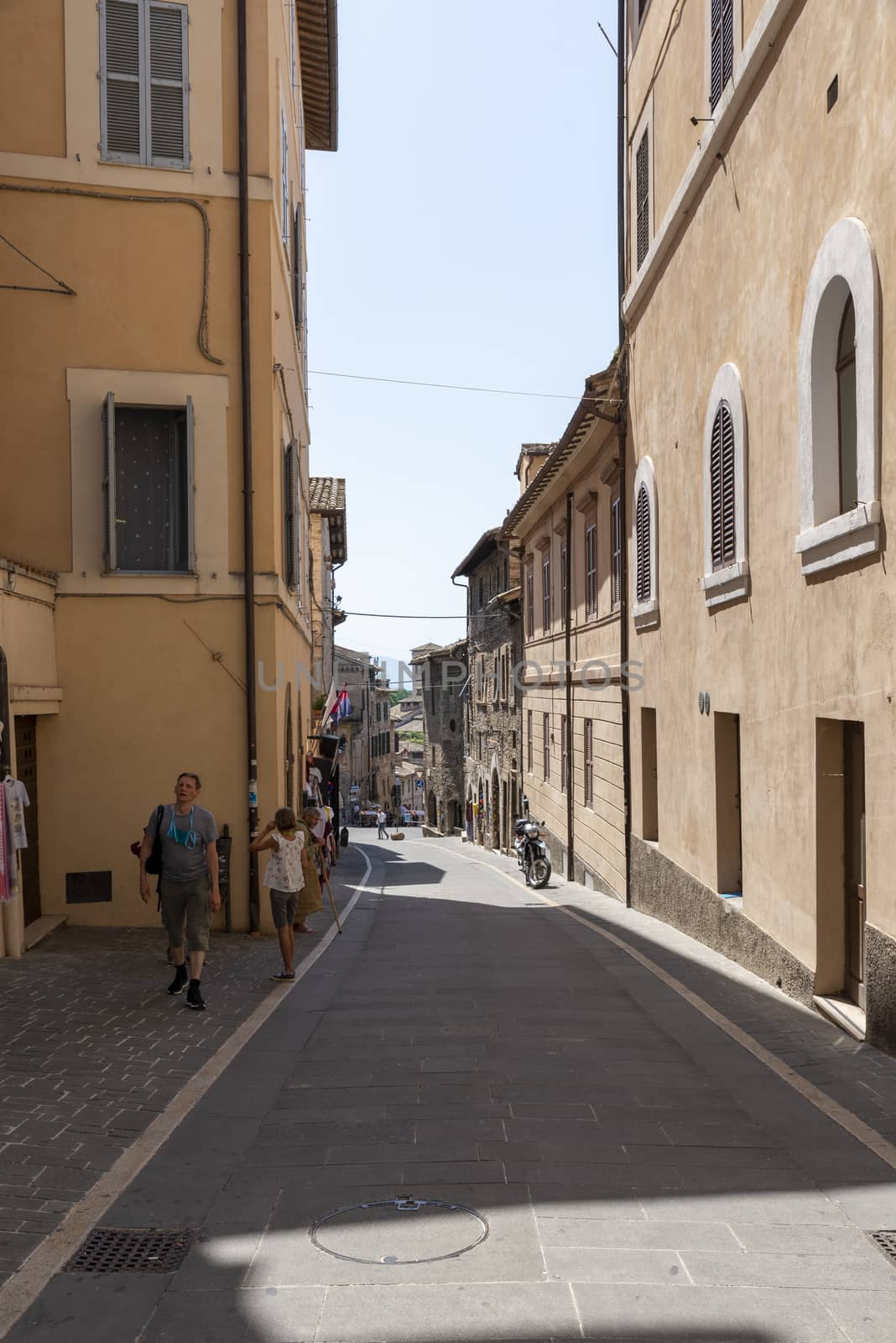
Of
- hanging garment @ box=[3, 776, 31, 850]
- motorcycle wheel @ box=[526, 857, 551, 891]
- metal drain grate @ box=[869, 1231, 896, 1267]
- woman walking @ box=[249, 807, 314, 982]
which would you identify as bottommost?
motorcycle wheel @ box=[526, 857, 551, 891]

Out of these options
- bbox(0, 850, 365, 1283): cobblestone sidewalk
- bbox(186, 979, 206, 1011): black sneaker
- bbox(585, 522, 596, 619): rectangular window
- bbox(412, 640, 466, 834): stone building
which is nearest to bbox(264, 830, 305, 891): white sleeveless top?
bbox(0, 850, 365, 1283): cobblestone sidewalk

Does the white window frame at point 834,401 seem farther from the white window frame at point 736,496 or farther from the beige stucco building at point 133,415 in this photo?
the beige stucco building at point 133,415

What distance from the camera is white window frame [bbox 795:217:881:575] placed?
7.11 m

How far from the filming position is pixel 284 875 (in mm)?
9461

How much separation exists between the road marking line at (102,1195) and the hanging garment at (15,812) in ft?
9.38

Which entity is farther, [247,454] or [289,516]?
[289,516]

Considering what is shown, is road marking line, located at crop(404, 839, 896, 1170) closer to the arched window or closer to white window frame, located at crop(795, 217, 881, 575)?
white window frame, located at crop(795, 217, 881, 575)

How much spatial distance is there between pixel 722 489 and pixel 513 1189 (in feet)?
25.8

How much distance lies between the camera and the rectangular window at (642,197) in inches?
587

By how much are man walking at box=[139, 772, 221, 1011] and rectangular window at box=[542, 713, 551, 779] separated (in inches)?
649

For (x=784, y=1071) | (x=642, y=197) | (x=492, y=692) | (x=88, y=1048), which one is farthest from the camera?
(x=492, y=692)

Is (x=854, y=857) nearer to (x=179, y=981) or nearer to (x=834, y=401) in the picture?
(x=834, y=401)

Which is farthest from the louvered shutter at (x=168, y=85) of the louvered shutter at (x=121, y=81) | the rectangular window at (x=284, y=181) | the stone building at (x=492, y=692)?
the stone building at (x=492, y=692)

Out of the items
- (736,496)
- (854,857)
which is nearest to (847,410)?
(736,496)
